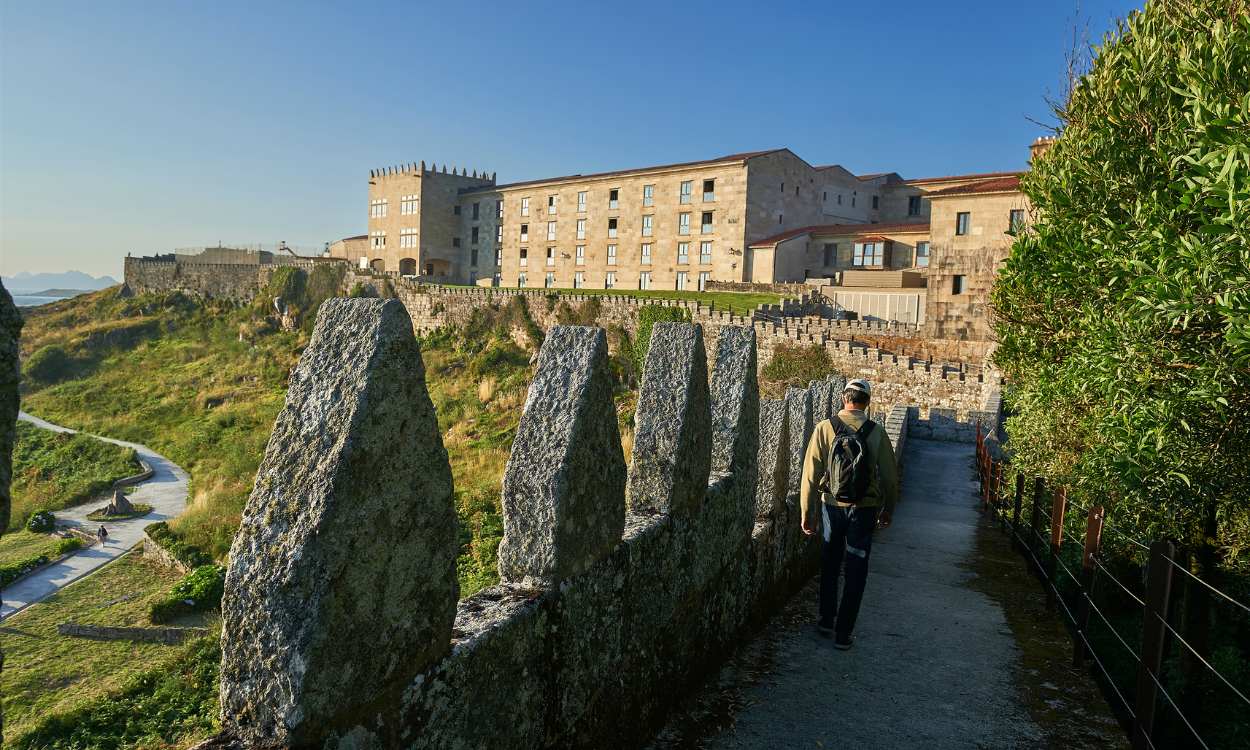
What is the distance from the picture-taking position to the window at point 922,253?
46.6 meters

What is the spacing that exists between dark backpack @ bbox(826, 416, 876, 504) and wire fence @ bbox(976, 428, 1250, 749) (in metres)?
1.63

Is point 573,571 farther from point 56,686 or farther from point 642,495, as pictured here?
point 56,686

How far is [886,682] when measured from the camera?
547 cm

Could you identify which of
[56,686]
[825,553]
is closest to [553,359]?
[825,553]

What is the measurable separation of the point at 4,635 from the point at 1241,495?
2312cm

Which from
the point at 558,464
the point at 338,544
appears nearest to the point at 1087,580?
the point at 558,464

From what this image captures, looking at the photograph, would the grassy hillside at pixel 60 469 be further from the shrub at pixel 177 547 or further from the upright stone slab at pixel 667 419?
the upright stone slab at pixel 667 419

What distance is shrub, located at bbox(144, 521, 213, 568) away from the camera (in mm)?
22906

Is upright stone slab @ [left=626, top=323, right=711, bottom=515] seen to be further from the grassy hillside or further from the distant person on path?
the grassy hillside

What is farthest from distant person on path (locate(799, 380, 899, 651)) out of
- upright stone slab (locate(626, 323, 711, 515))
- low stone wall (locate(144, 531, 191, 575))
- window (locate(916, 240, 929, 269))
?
window (locate(916, 240, 929, 269))

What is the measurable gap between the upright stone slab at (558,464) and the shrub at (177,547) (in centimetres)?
2265

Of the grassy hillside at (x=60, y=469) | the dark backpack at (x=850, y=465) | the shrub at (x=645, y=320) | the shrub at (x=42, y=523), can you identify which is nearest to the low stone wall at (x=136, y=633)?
the shrub at (x=42, y=523)

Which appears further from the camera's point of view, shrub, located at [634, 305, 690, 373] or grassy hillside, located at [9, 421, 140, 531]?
shrub, located at [634, 305, 690, 373]

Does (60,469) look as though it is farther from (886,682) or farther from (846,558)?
(886,682)
